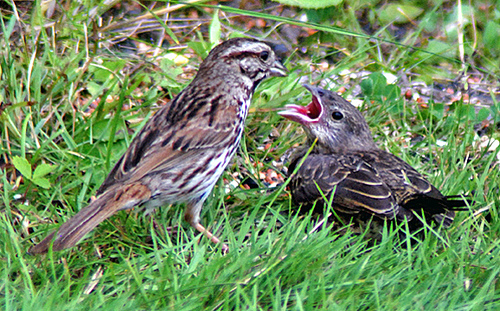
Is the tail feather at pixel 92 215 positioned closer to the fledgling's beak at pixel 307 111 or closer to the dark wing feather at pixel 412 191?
the fledgling's beak at pixel 307 111

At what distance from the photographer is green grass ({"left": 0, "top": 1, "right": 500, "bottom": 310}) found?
3713mm

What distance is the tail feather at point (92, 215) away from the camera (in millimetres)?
3988

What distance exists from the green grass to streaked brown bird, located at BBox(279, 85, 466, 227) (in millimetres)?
171

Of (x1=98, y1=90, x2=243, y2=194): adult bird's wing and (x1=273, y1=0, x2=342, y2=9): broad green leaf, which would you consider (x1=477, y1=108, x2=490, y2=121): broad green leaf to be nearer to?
(x1=273, y1=0, x2=342, y2=9): broad green leaf

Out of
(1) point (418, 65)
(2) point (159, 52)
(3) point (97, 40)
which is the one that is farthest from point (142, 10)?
(1) point (418, 65)

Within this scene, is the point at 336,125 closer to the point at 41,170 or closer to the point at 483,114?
the point at 483,114

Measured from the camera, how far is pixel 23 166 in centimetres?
471

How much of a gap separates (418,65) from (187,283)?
3.89m

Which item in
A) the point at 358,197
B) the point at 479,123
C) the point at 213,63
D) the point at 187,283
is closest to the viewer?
the point at 187,283

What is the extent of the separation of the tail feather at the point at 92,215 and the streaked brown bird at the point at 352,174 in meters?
1.10

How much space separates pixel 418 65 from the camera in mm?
6820

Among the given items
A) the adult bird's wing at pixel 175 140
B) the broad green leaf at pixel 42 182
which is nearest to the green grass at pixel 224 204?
the broad green leaf at pixel 42 182

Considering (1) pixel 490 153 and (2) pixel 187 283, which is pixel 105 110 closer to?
(2) pixel 187 283

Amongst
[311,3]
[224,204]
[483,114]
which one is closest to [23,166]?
[224,204]
